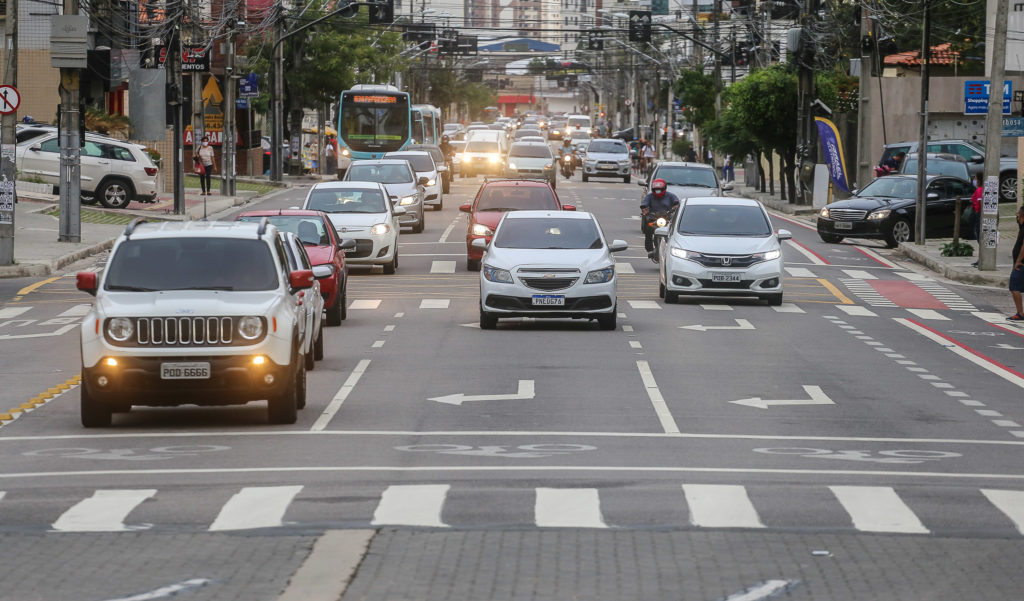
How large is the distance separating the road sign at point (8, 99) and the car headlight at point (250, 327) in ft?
62.5

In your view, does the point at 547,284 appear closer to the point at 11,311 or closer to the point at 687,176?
the point at 11,311

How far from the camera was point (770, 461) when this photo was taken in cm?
1312

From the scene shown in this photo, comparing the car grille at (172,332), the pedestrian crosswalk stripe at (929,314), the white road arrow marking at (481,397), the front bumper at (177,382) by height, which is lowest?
the pedestrian crosswalk stripe at (929,314)

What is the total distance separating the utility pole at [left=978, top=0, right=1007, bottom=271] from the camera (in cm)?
3291

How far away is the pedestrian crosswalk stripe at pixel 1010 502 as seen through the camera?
10750 mm

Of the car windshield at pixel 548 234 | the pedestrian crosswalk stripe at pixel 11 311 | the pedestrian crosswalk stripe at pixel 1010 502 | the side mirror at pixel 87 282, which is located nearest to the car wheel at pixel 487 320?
the car windshield at pixel 548 234

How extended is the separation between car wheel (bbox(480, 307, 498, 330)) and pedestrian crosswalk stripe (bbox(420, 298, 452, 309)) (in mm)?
3388

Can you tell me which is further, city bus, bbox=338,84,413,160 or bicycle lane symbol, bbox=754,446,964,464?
A: city bus, bbox=338,84,413,160

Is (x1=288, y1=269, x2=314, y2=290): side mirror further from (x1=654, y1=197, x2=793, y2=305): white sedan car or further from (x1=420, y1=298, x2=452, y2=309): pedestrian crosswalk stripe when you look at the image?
(x1=654, y1=197, x2=793, y2=305): white sedan car

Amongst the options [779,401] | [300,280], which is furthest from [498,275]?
[300,280]

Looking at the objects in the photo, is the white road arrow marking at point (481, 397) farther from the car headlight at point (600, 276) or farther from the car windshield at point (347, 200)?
the car windshield at point (347, 200)

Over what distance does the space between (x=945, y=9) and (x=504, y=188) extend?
54399 mm

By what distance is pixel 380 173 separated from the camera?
41906mm

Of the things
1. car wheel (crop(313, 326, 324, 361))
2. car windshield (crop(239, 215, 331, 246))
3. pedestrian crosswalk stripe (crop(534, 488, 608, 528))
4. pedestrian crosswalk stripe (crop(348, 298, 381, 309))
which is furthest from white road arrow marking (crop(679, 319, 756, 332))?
pedestrian crosswalk stripe (crop(534, 488, 608, 528))
